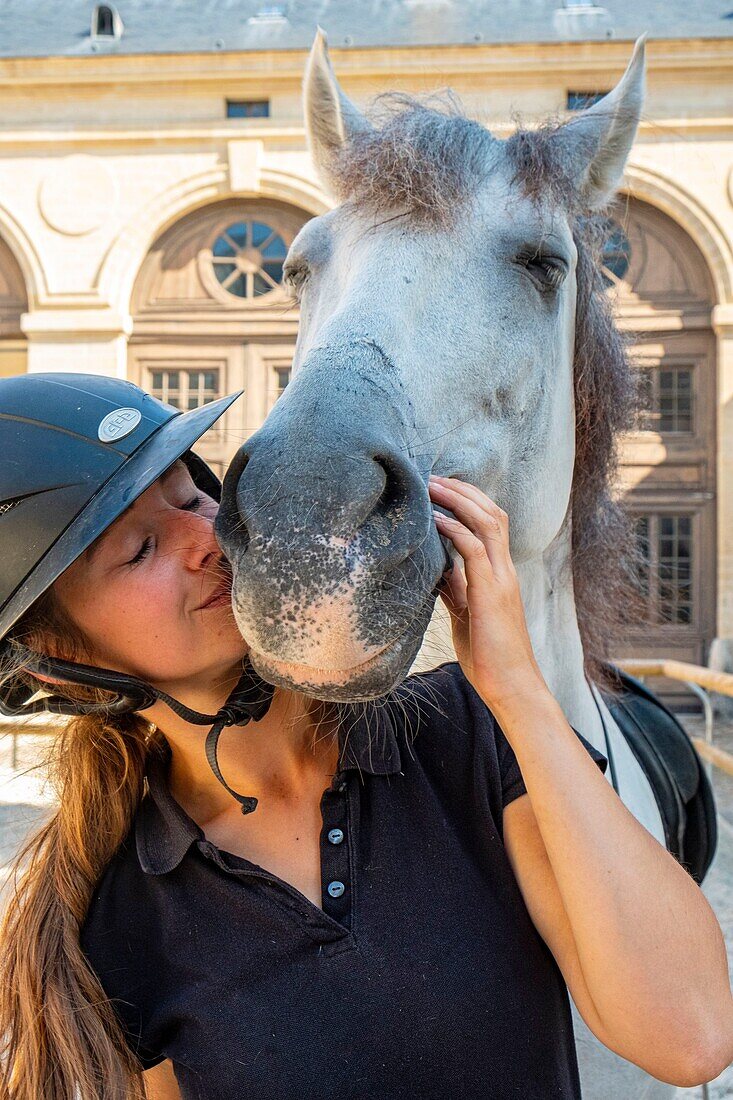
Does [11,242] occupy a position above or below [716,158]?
below

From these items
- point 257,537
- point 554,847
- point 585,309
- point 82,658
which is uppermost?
point 585,309

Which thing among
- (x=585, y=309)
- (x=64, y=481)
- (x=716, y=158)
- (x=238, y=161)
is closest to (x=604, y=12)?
(x=716, y=158)

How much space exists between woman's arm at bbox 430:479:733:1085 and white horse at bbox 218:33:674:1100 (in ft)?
0.31

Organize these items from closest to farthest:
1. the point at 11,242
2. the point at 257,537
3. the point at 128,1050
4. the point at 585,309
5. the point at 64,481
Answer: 1. the point at 257,537
2. the point at 128,1050
3. the point at 64,481
4. the point at 585,309
5. the point at 11,242

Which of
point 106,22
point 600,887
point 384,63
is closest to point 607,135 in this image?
point 600,887

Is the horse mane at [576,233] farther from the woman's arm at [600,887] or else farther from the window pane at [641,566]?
the woman's arm at [600,887]

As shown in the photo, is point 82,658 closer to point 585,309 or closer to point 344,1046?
point 344,1046

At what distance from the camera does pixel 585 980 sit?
109 cm

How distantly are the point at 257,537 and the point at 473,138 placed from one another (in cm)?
112

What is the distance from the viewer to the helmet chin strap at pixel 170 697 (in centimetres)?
128

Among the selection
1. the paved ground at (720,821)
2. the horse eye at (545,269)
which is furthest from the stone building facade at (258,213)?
the horse eye at (545,269)

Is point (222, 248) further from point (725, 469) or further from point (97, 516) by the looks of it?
point (97, 516)

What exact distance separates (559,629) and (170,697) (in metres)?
0.93

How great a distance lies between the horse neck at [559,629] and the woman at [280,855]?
38 centimetres
